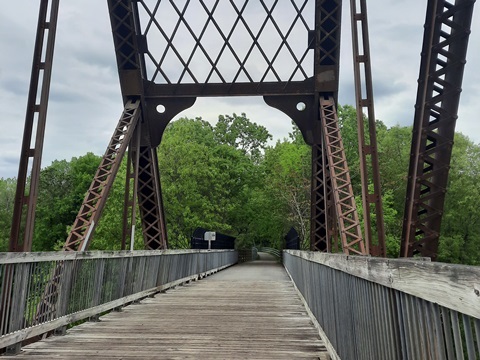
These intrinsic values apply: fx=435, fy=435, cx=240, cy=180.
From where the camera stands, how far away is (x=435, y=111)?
604cm

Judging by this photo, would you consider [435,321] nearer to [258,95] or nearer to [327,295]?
[327,295]

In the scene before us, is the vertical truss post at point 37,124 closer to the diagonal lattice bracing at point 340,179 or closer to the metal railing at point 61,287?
the metal railing at point 61,287

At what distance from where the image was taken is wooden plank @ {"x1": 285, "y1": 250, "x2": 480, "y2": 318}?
4.79ft

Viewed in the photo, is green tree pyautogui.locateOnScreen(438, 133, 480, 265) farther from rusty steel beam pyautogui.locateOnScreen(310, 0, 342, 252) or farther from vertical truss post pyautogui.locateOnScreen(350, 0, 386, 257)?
vertical truss post pyautogui.locateOnScreen(350, 0, 386, 257)

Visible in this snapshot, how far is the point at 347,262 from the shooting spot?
142 inches

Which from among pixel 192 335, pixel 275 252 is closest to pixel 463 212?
pixel 275 252

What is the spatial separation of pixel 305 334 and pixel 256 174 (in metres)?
39.2

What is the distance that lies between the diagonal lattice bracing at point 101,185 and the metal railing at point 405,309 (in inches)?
302

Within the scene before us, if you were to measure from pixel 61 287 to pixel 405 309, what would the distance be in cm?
481

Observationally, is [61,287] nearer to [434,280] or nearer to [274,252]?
[434,280]

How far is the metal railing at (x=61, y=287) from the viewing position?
15.0ft

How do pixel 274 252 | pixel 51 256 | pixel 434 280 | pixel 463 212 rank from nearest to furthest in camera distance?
pixel 434 280, pixel 51 256, pixel 463 212, pixel 274 252

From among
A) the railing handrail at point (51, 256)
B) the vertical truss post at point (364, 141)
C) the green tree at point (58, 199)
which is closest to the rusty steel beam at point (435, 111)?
the vertical truss post at point (364, 141)

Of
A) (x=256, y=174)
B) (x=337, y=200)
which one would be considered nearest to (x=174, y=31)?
(x=337, y=200)
